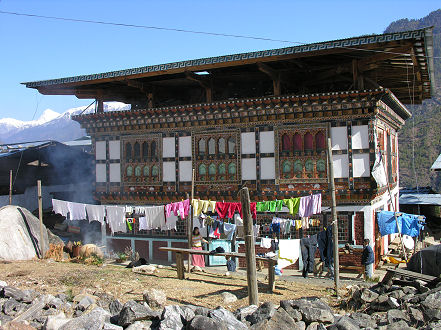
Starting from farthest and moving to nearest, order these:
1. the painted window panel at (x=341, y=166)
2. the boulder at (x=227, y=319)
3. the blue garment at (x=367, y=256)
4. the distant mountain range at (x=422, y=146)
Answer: the distant mountain range at (x=422, y=146)
the painted window panel at (x=341, y=166)
the blue garment at (x=367, y=256)
the boulder at (x=227, y=319)

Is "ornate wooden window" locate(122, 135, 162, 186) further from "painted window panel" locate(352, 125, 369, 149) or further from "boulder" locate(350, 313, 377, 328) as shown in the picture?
"boulder" locate(350, 313, 377, 328)

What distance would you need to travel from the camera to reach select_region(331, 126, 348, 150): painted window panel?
58.0 feet

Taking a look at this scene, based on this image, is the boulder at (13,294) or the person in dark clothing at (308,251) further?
the person in dark clothing at (308,251)

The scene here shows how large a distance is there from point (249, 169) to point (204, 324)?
10044 millimetres

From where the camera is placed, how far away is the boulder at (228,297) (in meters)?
12.2

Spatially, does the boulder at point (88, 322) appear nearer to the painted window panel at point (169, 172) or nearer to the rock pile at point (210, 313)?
the rock pile at point (210, 313)

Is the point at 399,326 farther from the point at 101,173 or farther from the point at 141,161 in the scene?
the point at 101,173

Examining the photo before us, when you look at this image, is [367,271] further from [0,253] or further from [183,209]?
[0,253]

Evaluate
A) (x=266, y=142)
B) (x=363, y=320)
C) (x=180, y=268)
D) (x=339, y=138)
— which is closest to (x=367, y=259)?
(x=339, y=138)

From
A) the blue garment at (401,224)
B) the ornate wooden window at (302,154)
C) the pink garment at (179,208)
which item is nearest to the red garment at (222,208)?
the pink garment at (179,208)

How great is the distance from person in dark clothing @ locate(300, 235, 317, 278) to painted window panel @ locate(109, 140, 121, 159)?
9943mm

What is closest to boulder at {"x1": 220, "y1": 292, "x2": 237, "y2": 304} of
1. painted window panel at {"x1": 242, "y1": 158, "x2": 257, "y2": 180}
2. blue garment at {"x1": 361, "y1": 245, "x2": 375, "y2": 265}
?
blue garment at {"x1": 361, "y1": 245, "x2": 375, "y2": 265}

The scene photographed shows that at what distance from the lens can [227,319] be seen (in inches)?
391

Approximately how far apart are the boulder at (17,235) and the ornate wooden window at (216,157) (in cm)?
690
